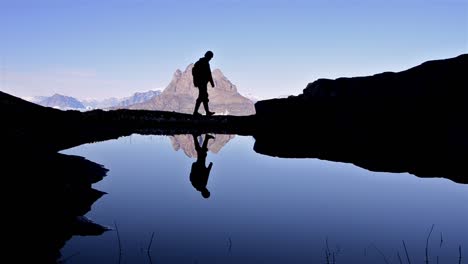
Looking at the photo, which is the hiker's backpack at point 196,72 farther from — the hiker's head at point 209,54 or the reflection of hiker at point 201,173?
the reflection of hiker at point 201,173

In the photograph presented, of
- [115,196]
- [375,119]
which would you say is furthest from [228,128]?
[115,196]

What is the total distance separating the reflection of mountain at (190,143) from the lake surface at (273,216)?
2.53 metres

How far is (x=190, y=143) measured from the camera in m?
16.8

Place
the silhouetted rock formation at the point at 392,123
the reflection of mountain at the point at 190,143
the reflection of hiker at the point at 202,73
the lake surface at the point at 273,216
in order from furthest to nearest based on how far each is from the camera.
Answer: the reflection of hiker at the point at 202,73
the reflection of mountain at the point at 190,143
the silhouetted rock formation at the point at 392,123
the lake surface at the point at 273,216

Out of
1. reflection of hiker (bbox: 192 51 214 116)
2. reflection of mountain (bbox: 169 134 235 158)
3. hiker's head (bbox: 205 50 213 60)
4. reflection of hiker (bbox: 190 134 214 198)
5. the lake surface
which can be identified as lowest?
the lake surface

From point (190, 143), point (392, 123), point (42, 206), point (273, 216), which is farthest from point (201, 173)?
point (392, 123)

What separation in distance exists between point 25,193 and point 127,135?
51.5ft

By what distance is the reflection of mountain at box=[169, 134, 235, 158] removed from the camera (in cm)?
1582

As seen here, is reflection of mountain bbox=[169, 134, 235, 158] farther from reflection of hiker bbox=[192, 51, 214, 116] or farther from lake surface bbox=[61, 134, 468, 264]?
reflection of hiker bbox=[192, 51, 214, 116]

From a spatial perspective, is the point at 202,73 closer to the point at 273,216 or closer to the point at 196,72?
the point at 196,72

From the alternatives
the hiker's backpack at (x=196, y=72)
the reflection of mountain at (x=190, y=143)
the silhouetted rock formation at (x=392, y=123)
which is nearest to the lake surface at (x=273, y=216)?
the silhouetted rock formation at (x=392, y=123)

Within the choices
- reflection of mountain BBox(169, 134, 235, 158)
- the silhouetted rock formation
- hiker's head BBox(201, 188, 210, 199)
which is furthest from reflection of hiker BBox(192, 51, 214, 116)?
hiker's head BBox(201, 188, 210, 199)

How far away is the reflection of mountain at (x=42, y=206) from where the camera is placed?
5258 millimetres

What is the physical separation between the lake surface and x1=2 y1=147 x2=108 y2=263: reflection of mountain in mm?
229
